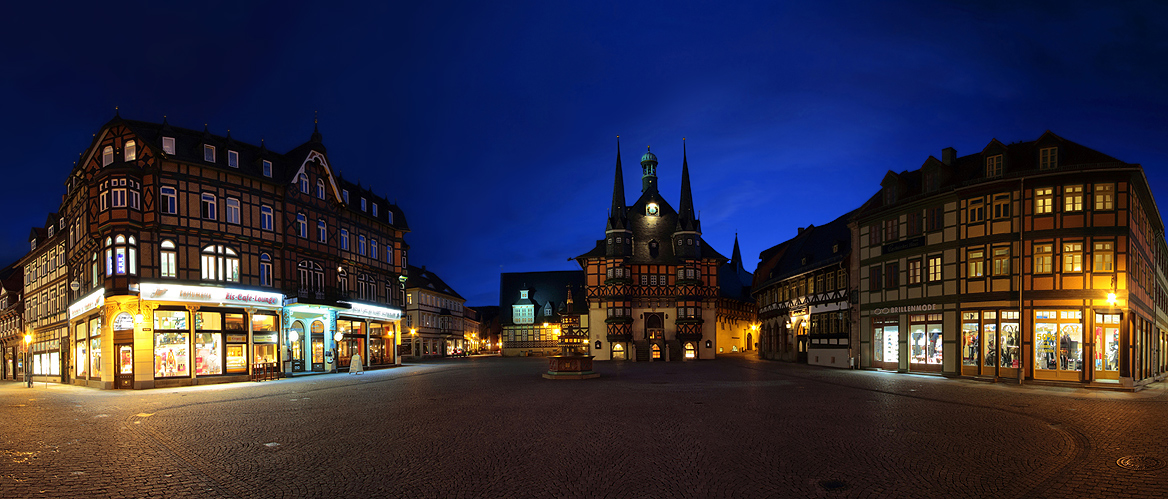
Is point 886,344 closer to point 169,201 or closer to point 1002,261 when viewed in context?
point 1002,261

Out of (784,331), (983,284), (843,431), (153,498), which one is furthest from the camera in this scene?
(784,331)

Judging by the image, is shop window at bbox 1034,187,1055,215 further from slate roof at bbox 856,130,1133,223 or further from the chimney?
the chimney

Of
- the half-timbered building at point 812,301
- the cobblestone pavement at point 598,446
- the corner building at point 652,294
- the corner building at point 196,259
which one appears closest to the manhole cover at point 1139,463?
the cobblestone pavement at point 598,446

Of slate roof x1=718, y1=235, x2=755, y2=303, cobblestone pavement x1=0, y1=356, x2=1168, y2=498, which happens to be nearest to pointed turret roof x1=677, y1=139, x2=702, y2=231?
slate roof x1=718, y1=235, x2=755, y2=303

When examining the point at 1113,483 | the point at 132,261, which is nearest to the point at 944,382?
the point at 1113,483

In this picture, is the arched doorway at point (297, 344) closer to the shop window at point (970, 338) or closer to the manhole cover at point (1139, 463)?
the shop window at point (970, 338)

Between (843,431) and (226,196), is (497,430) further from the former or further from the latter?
(226,196)

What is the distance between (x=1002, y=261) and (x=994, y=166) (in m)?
4.15

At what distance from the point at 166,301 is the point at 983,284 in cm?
3659

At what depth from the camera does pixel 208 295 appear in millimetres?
31969

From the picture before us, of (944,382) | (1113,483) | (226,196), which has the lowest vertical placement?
(1113,483)

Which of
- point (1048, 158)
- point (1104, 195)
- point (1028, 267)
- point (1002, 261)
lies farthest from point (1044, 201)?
point (1002, 261)

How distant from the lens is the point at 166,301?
30.3 m

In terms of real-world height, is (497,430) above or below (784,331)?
below
